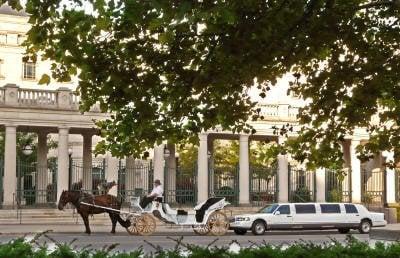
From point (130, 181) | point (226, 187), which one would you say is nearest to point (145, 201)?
point (130, 181)

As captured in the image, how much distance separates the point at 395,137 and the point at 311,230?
74.0ft

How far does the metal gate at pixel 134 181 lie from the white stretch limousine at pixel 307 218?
957 cm

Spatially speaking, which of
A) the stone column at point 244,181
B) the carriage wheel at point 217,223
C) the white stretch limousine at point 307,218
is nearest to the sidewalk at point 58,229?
the white stretch limousine at point 307,218

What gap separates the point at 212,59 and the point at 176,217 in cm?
Answer: 1786

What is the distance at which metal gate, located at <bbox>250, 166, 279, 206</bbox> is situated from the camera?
4297cm

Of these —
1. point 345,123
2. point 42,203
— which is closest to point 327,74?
point 345,123

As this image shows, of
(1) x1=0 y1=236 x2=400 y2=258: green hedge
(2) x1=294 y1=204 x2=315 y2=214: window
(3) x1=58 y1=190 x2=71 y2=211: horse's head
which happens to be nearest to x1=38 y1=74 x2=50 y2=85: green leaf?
(1) x1=0 y1=236 x2=400 y2=258: green hedge

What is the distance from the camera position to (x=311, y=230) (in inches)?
1341

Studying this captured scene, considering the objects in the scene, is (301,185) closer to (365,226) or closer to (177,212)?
(365,226)

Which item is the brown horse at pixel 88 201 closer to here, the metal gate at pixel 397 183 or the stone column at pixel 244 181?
the stone column at pixel 244 181

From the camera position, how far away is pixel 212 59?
34.6 ft

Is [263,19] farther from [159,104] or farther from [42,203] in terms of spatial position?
[42,203]

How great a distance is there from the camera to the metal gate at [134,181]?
39.8 meters

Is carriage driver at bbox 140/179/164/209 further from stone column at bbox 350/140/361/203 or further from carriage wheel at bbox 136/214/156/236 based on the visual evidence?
stone column at bbox 350/140/361/203
